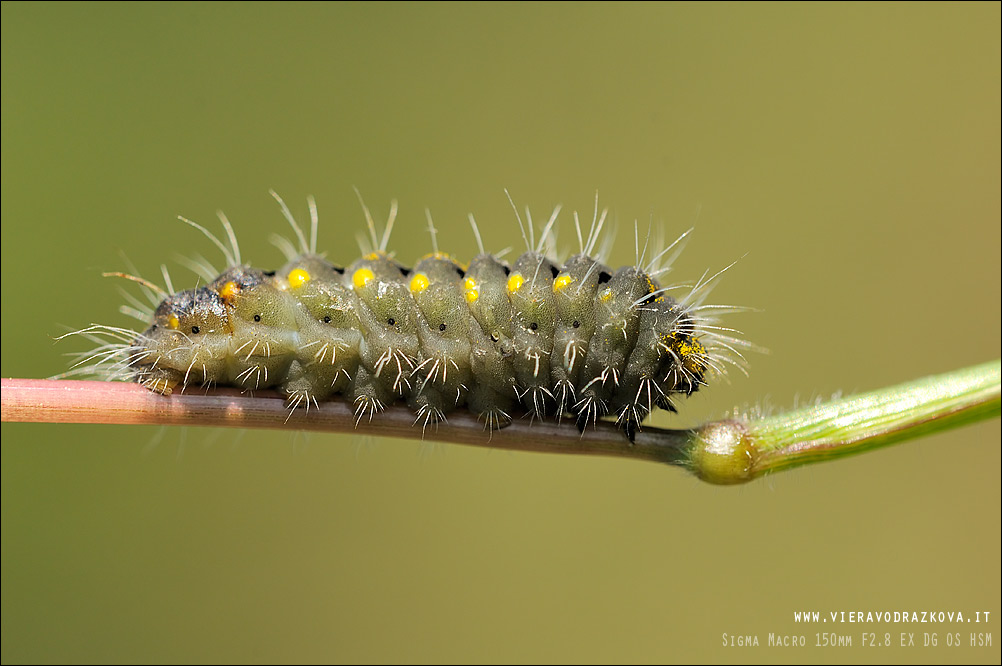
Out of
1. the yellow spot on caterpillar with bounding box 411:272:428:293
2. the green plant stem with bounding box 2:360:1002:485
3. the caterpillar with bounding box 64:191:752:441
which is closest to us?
the green plant stem with bounding box 2:360:1002:485

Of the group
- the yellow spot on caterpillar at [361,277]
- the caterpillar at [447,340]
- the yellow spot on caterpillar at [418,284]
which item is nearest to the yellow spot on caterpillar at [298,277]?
the caterpillar at [447,340]

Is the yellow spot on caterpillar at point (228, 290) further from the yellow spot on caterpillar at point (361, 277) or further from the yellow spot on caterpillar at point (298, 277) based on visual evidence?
the yellow spot on caterpillar at point (361, 277)

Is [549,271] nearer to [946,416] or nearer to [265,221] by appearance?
[946,416]

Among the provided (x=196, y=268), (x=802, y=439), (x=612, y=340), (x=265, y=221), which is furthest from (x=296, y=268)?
(x=265, y=221)

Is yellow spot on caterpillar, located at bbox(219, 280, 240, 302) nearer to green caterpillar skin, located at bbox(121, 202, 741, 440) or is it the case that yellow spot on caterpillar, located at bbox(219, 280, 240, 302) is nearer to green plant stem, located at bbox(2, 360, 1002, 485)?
green caterpillar skin, located at bbox(121, 202, 741, 440)

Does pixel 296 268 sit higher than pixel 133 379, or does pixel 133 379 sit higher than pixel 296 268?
pixel 296 268

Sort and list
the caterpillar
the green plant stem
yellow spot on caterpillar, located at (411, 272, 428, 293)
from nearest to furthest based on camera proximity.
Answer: the green plant stem, the caterpillar, yellow spot on caterpillar, located at (411, 272, 428, 293)

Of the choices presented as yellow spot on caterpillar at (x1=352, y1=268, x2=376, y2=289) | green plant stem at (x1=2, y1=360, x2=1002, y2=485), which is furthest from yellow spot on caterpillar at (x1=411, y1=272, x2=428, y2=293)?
green plant stem at (x1=2, y1=360, x2=1002, y2=485)
